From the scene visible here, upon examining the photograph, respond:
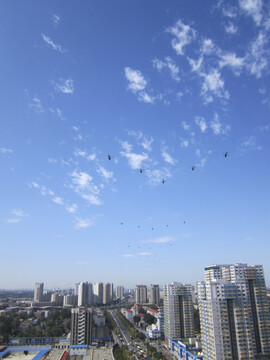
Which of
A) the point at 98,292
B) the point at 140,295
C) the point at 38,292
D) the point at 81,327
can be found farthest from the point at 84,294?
the point at 81,327

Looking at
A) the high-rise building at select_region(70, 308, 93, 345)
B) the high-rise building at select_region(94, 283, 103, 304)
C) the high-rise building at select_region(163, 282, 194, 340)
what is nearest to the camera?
the high-rise building at select_region(70, 308, 93, 345)

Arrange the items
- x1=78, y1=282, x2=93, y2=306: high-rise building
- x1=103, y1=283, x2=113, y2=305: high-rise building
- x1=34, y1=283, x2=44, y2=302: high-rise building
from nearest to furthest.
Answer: x1=78, y1=282, x2=93, y2=306: high-rise building → x1=103, y1=283, x2=113, y2=305: high-rise building → x1=34, y1=283, x2=44, y2=302: high-rise building

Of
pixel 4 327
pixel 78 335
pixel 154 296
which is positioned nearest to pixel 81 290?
pixel 154 296

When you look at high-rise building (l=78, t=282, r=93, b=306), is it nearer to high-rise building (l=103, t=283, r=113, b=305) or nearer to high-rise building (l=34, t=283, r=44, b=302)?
high-rise building (l=103, t=283, r=113, b=305)

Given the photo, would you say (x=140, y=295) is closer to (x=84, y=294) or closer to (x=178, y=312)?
(x=84, y=294)

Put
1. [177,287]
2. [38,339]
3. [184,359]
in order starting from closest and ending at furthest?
[184,359]
[177,287]
[38,339]

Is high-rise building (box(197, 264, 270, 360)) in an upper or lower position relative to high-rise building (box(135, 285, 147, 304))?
upper

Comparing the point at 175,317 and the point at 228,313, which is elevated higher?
the point at 228,313

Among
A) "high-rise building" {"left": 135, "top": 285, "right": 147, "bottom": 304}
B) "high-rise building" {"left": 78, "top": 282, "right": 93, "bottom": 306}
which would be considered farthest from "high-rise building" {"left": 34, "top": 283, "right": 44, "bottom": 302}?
"high-rise building" {"left": 135, "top": 285, "right": 147, "bottom": 304}

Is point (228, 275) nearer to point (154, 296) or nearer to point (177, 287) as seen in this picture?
point (177, 287)
